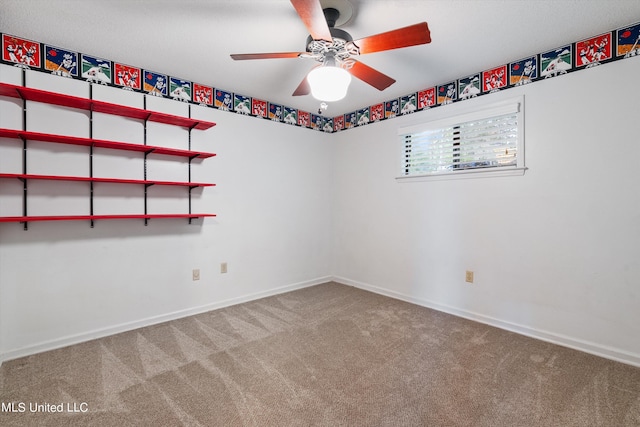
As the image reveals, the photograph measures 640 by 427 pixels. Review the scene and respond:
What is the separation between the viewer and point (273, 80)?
295 cm

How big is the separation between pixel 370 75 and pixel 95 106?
2.21 metres

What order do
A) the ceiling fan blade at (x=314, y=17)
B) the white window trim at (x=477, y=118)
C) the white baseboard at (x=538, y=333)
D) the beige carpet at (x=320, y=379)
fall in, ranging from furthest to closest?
the white window trim at (x=477, y=118) < the white baseboard at (x=538, y=333) < the beige carpet at (x=320, y=379) < the ceiling fan blade at (x=314, y=17)

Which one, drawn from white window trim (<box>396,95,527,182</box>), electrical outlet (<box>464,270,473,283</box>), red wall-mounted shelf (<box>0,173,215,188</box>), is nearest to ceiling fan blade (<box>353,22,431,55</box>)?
white window trim (<box>396,95,527,182</box>)

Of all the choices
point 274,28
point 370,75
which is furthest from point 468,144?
point 274,28

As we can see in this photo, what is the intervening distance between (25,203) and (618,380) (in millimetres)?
4284

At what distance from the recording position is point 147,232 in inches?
111

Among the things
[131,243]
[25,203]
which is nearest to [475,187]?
[131,243]

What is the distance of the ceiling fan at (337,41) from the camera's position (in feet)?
4.88

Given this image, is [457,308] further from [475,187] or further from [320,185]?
[320,185]

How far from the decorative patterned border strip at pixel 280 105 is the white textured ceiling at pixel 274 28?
0.09 m

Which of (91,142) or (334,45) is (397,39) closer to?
(334,45)

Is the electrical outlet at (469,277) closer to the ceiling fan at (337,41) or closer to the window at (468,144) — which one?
the window at (468,144)

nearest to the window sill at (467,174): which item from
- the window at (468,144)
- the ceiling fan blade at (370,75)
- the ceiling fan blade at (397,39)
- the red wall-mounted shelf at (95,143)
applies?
the window at (468,144)

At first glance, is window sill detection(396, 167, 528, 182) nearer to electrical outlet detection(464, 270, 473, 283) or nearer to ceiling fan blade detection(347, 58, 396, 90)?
electrical outlet detection(464, 270, 473, 283)
